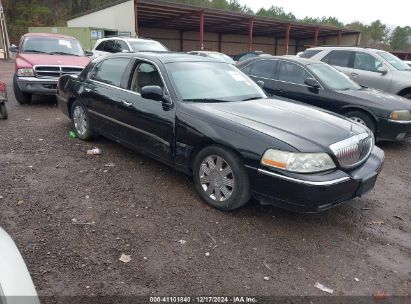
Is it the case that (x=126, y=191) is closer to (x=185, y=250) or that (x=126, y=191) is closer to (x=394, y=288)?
(x=185, y=250)

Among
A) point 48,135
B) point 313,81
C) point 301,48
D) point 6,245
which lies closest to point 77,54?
point 48,135

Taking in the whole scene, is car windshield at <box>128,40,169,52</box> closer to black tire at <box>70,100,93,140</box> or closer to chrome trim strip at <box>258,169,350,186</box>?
black tire at <box>70,100,93,140</box>

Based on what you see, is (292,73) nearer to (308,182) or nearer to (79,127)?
(79,127)

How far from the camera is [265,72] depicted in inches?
304

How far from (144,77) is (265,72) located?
3782 mm

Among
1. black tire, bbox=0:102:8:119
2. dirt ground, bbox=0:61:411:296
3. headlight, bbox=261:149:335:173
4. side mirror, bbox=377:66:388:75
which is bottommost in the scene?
dirt ground, bbox=0:61:411:296

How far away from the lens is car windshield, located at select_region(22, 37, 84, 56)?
9.01 metres

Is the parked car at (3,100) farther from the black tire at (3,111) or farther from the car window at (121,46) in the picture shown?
the car window at (121,46)

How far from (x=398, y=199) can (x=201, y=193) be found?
2.55m

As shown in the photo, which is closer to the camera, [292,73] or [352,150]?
[352,150]

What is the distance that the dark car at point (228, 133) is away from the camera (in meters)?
3.28

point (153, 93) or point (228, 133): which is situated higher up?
point (153, 93)

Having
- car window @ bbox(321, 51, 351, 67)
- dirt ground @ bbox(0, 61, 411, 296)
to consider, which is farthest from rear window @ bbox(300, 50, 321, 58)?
dirt ground @ bbox(0, 61, 411, 296)

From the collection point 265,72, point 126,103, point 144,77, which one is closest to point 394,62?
point 265,72
